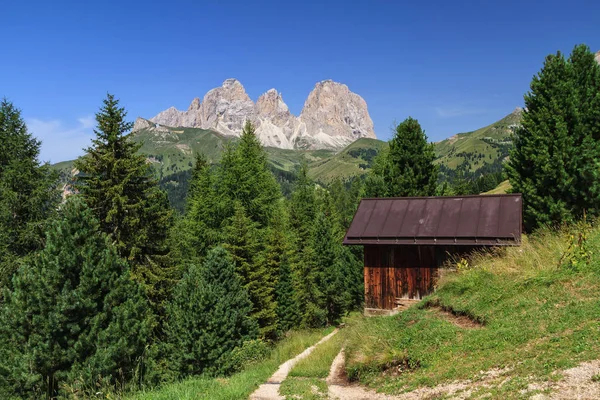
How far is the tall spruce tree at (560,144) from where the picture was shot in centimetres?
2111

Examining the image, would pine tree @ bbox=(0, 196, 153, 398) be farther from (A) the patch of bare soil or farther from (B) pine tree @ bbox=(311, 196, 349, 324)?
(B) pine tree @ bbox=(311, 196, 349, 324)

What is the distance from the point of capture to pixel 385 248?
1722cm

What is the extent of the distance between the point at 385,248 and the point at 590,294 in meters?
8.56

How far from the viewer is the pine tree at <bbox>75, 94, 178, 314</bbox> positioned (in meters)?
20.0

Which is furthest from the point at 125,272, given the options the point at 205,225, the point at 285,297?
the point at 285,297

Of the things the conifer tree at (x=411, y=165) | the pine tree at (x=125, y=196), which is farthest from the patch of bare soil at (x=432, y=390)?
the conifer tree at (x=411, y=165)

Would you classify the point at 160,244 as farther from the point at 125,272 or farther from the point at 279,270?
the point at 279,270

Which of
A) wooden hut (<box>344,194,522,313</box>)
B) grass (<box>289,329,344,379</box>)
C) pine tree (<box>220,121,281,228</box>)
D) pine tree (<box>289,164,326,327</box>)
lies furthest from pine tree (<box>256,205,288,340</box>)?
grass (<box>289,329,344,379</box>)

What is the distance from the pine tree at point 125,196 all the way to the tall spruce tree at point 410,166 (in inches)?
627

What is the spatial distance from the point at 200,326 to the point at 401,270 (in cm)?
1113

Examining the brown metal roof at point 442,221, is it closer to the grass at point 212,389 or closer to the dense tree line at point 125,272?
the dense tree line at point 125,272

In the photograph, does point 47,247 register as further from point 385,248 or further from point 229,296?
point 385,248

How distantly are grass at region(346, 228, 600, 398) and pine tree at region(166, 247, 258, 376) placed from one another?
33.7 ft

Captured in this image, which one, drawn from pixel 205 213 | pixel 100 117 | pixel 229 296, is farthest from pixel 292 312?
pixel 100 117
